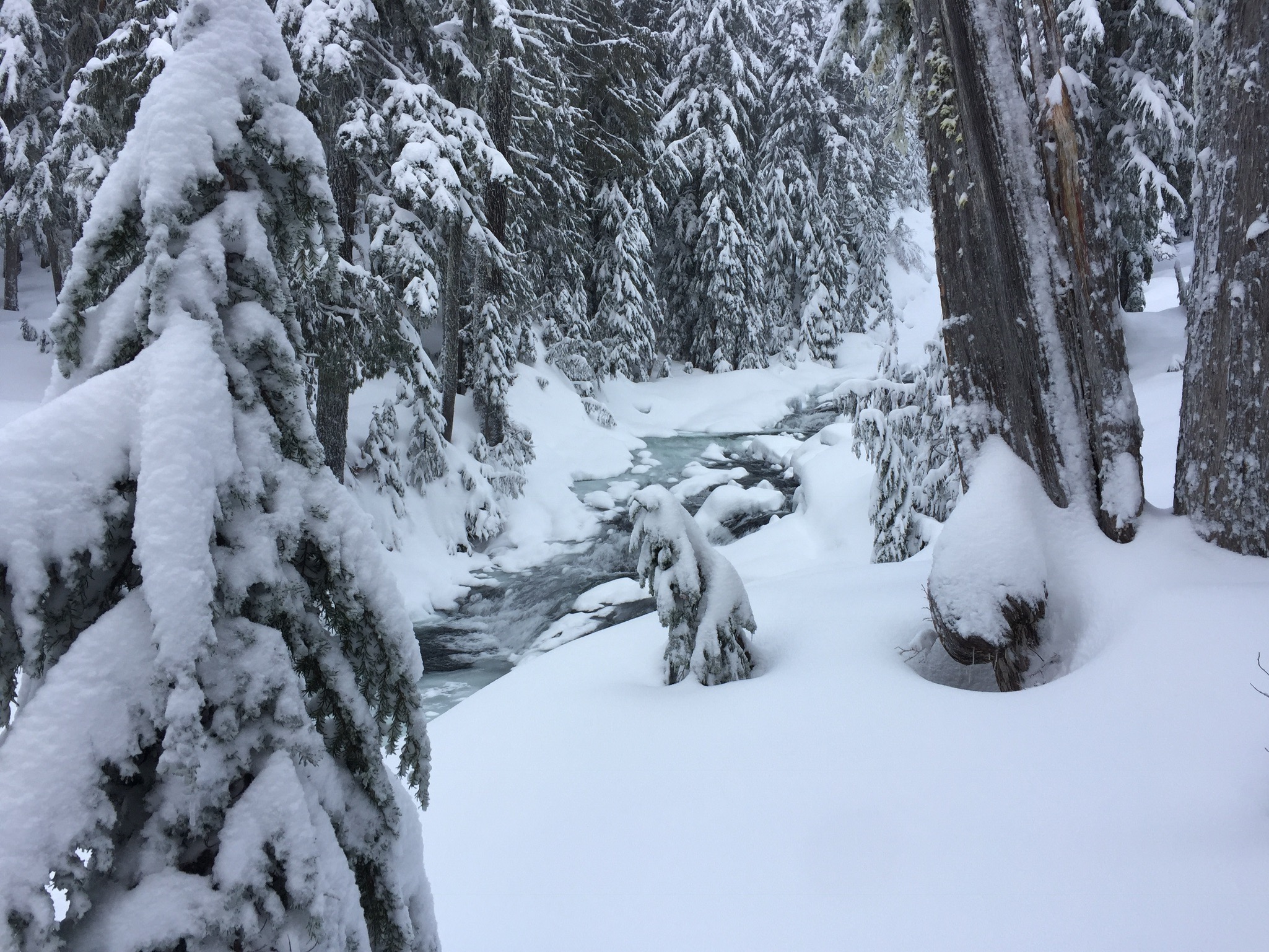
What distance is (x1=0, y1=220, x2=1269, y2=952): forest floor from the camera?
233cm

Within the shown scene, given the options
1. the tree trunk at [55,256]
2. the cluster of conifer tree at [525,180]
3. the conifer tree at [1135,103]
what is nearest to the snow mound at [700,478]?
the cluster of conifer tree at [525,180]

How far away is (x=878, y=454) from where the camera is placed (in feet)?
26.3

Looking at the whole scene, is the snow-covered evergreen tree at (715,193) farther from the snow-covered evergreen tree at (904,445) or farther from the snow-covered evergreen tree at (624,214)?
the snow-covered evergreen tree at (904,445)

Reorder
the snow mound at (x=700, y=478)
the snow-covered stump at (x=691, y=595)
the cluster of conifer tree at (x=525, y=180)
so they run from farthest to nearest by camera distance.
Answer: the snow mound at (x=700, y=478) → the cluster of conifer tree at (x=525, y=180) → the snow-covered stump at (x=691, y=595)

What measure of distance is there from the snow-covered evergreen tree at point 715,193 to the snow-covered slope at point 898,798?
19.6 meters

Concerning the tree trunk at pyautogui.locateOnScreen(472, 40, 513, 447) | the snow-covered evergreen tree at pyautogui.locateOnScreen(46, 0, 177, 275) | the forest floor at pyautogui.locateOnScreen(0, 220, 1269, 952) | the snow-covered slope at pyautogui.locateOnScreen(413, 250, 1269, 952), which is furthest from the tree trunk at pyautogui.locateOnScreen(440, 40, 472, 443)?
the snow-covered slope at pyautogui.locateOnScreen(413, 250, 1269, 952)

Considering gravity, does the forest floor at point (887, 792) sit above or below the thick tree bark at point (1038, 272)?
below

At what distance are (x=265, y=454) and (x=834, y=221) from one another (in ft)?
87.2

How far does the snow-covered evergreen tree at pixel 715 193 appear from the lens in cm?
2233

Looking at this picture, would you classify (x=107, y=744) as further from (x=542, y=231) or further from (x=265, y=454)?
(x=542, y=231)

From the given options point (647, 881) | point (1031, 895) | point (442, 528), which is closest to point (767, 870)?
point (647, 881)

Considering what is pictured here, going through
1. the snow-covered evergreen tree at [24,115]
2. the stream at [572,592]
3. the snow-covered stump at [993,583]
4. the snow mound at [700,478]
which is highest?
the snow-covered evergreen tree at [24,115]

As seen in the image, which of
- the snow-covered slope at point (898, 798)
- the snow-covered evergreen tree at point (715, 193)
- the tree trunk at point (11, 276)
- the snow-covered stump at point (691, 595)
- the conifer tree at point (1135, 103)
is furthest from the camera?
the snow-covered evergreen tree at point (715, 193)

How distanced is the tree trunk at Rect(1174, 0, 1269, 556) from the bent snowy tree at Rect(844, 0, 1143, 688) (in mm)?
321
